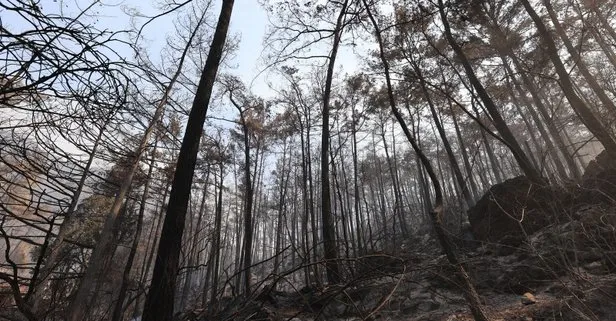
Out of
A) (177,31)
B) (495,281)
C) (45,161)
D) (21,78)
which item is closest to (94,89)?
(21,78)

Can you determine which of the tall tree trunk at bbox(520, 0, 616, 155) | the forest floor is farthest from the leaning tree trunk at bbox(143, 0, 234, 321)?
the tall tree trunk at bbox(520, 0, 616, 155)

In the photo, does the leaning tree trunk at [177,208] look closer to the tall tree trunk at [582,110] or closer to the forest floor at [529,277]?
the forest floor at [529,277]

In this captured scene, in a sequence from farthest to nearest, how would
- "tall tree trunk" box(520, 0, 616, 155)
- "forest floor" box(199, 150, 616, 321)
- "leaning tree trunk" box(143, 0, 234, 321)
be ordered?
"tall tree trunk" box(520, 0, 616, 155)
"forest floor" box(199, 150, 616, 321)
"leaning tree trunk" box(143, 0, 234, 321)

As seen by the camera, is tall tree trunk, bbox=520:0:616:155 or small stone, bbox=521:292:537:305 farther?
tall tree trunk, bbox=520:0:616:155

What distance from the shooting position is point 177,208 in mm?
2896

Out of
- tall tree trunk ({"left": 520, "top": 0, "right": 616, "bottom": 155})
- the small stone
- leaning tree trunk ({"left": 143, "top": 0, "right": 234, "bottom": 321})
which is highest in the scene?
tall tree trunk ({"left": 520, "top": 0, "right": 616, "bottom": 155})

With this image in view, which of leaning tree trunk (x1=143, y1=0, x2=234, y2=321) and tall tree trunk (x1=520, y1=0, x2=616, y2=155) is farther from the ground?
tall tree trunk (x1=520, y1=0, x2=616, y2=155)

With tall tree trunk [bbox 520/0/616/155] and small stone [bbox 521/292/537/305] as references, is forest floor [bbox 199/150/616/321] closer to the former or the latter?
small stone [bbox 521/292/537/305]

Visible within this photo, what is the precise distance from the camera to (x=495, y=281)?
17.9ft

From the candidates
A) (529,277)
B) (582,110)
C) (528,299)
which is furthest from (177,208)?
(582,110)

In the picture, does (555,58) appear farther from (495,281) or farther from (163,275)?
(163,275)

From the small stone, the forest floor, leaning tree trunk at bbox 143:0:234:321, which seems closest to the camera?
leaning tree trunk at bbox 143:0:234:321

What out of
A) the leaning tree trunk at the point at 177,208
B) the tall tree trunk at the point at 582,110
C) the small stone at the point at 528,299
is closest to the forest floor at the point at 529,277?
the small stone at the point at 528,299

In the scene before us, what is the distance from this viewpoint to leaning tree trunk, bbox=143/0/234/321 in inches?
93.8
